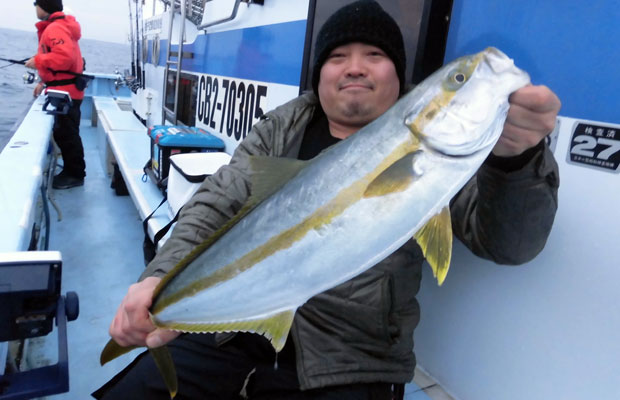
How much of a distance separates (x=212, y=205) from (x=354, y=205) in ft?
3.18

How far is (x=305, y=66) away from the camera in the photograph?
2986 millimetres

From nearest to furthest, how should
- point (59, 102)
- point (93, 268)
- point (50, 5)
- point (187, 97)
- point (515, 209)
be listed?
1. point (515, 209)
2. point (93, 268)
3. point (59, 102)
4. point (50, 5)
5. point (187, 97)

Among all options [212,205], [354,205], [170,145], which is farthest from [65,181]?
[354,205]

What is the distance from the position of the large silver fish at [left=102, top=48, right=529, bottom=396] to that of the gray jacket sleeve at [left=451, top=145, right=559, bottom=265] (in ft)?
1.02

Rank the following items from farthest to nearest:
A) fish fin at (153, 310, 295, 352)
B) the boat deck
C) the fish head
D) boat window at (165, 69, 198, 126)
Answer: boat window at (165, 69, 198, 126)
the boat deck
fish fin at (153, 310, 295, 352)
the fish head

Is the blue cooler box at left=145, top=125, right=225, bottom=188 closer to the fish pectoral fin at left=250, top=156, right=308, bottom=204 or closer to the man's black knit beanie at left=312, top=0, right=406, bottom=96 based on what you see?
the man's black knit beanie at left=312, top=0, right=406, bottom=96

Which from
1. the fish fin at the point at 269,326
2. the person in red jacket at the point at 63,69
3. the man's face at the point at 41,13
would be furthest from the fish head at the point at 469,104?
the man's face at the point at 41,13

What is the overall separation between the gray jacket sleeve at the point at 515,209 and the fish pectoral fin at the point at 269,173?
0.60 metres

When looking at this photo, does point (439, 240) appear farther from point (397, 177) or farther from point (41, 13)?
point (41, 13)

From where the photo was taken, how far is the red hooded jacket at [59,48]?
569 centimetres

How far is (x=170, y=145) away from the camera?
402cm

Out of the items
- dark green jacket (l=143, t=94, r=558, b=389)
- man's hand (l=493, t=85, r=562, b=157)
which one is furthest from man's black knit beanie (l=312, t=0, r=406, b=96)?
man's hand (l=493, t=85, r=562, b=157)

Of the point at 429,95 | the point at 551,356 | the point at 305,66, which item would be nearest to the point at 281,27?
the point at 305,66

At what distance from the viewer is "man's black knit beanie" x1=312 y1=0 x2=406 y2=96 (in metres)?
1.85
